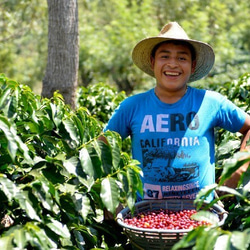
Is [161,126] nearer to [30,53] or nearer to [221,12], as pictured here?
[221,12]

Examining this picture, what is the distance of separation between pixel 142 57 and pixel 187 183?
90 cm

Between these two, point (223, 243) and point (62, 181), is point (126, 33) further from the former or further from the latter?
point (223, 243)

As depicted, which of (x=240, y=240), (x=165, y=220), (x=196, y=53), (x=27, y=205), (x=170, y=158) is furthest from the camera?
(x=196, y=53)

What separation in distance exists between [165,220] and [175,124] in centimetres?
56

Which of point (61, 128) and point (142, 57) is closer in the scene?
point (61, 128)

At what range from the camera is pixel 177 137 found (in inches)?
119

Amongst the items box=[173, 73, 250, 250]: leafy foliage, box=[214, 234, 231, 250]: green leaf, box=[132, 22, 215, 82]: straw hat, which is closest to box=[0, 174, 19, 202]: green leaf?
box=[173, 73, 250, 250]: leafy foliage

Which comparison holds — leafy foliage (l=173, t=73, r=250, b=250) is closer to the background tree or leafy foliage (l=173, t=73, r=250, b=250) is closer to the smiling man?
the smiling man

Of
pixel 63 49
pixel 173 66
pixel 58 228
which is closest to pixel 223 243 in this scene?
pixel 58 228

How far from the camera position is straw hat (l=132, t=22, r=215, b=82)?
318 centimetres

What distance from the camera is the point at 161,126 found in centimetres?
305

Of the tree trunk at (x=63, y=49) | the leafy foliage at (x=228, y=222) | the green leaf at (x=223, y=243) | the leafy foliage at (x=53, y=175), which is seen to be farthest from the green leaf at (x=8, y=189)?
the tree trunk at (x=63, y=49)

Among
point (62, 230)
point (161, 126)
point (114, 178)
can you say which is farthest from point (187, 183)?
point (62, 230)

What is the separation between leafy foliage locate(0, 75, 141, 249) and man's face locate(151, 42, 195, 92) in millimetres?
547
